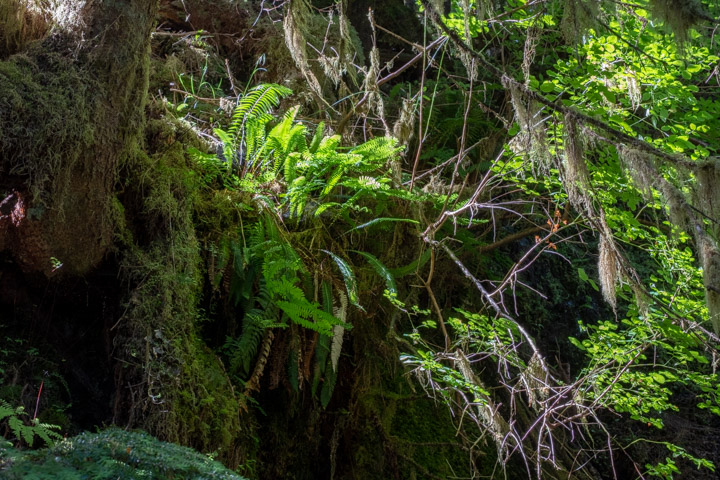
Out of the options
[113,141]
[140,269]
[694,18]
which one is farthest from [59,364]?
[694,18]

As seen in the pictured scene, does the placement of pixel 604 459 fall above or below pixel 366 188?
below

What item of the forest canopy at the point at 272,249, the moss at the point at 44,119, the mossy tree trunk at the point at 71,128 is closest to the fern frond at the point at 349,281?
the forest canopy at the point at 272,249

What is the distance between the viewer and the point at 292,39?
2.96 metres

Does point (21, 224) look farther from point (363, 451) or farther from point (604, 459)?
point (604, 459)

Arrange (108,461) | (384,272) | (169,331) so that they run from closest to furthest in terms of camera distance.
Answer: (108,461) < (169,331) < (384,272)

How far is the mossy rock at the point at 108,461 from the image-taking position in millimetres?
1191

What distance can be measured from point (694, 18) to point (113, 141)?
2500mm

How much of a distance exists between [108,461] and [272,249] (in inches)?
63.4

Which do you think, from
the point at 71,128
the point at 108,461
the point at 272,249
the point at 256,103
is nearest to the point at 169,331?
the point at 272,249

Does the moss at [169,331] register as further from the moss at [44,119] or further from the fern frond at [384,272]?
the fern frond at [384,272]

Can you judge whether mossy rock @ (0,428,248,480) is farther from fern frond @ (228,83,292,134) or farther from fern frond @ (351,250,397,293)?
fern frond @ (228,83,292,134)

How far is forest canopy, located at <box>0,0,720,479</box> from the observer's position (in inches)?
87.3

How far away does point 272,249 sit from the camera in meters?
2.82

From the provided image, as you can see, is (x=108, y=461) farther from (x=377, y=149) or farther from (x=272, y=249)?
(x=377, y=149)
